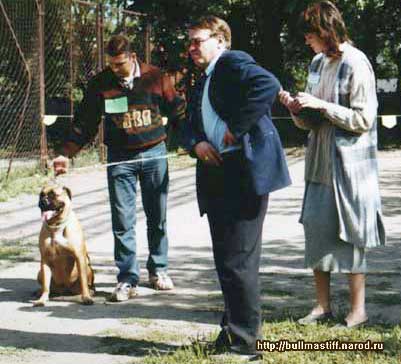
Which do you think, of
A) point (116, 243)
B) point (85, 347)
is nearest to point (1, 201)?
point (116, 243)

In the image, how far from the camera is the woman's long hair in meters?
4.55

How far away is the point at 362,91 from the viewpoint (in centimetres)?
459

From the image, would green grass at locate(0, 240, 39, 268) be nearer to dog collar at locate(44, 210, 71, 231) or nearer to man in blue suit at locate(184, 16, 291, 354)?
dog collar at locate(44, 210, 71, 231)

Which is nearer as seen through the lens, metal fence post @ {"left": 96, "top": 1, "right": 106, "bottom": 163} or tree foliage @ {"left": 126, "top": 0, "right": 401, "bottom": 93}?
metal fence post @ {"left": 96, "top": 1, "right": 106, "bottom": 163}

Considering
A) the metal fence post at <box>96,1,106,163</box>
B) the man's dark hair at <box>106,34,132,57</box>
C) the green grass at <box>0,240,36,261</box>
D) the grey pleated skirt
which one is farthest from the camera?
the metal fence post at <box>96,1,106,163</box>

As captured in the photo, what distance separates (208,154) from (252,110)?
1.05 feet

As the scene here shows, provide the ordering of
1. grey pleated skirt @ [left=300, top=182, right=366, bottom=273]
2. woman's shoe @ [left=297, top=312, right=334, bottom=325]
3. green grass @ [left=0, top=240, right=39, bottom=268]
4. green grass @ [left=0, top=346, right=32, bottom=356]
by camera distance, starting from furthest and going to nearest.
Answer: green grass @ [left=0, top=240, right=39, bottom=268] → woman's shoe @ [left=297, top=312, right=334, bottom=325] → grey pleated skirt @ [left=300, top=182, right=366, bottom=273] → green grass @ [left=0, top=346, right=32, bottom=356]

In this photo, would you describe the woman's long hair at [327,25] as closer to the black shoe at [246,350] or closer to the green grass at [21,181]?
the black shoe at [246,350]

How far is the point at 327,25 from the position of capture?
455 centimetres

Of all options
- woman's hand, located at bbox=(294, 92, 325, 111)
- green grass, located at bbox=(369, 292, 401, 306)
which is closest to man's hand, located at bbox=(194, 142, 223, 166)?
woman's hand, located at bbox=(294, 92, 325, 111)

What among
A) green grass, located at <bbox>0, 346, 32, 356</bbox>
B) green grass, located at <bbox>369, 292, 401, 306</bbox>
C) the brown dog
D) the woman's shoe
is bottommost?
green grass, located at <bbox>369, 292, 401, 306</bbox>

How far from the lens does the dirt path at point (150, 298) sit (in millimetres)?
4602

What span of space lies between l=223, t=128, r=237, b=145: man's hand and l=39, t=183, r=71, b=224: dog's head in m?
1.92

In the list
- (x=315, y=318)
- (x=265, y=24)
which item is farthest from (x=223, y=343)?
(x=265, y=24)
